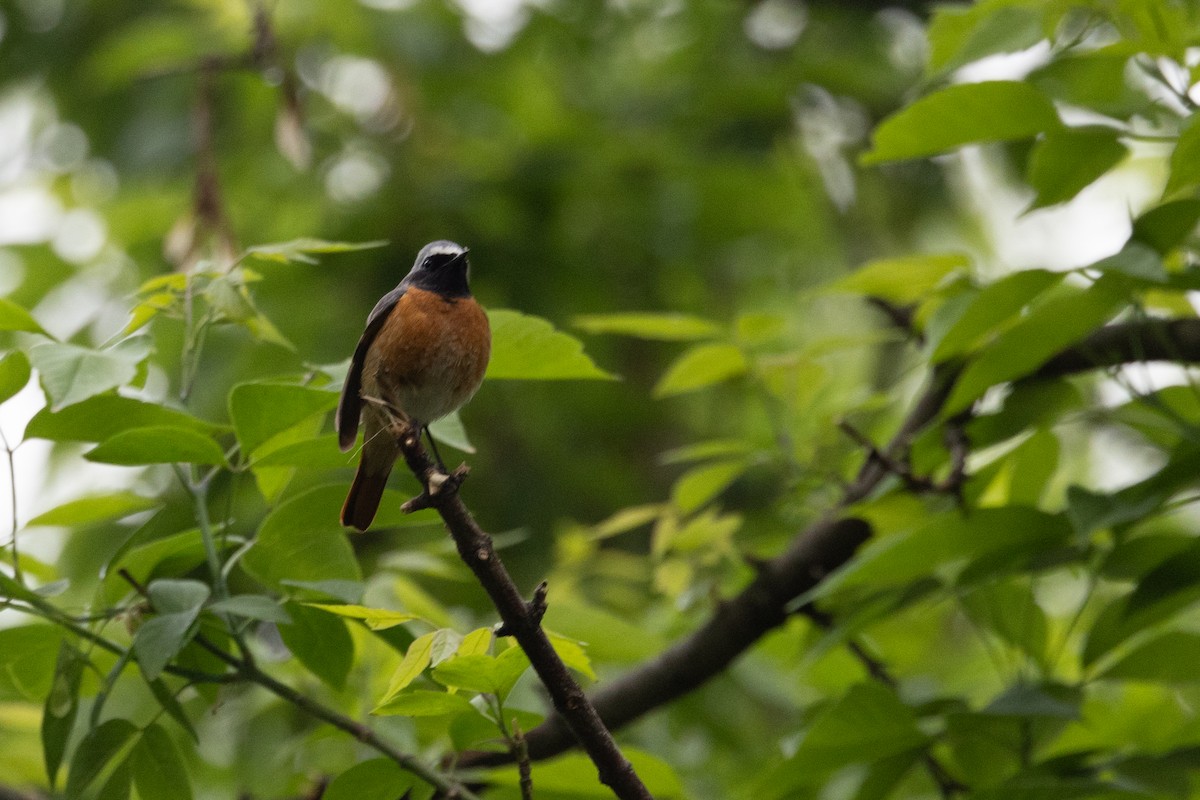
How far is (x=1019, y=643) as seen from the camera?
2.80 metres

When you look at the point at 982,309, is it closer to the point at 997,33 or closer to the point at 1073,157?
the point at 1073,157

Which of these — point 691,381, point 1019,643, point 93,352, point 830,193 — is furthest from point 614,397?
point 93,352

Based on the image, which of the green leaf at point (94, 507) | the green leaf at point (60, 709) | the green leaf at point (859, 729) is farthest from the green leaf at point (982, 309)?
the green leaf at point (60, 709)

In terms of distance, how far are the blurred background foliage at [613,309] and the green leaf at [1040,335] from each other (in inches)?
3.9

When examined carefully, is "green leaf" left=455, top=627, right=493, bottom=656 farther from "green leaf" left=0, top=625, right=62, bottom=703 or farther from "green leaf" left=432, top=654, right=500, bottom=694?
"green leaf" left=0, top=625, right=62, bottom=703

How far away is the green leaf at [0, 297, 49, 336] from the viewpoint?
2010mm

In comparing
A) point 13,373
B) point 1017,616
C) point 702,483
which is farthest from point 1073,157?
point 13,373

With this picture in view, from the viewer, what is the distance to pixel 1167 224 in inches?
90.4

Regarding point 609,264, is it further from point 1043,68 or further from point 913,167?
point 1043,68

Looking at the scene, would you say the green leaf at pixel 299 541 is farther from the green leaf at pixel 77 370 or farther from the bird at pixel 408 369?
the green leaf at pixel 77 370

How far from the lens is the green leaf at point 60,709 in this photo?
6.64 feet

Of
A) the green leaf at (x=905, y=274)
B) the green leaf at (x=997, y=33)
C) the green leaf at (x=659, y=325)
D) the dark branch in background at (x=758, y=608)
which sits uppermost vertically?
the green leaf at (x=997, y=33)

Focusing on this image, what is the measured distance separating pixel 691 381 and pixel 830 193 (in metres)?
4.17

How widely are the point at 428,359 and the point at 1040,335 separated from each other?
1.27 m
